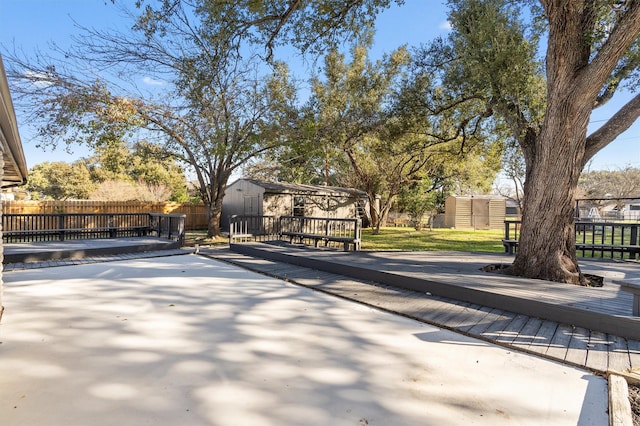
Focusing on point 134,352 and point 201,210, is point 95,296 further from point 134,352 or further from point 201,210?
point 201,210

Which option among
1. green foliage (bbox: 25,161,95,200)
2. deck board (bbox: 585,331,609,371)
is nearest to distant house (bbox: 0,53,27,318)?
deck board (bbox: 585,331,609,371)

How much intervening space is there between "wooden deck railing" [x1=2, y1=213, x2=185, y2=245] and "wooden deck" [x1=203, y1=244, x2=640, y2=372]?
18.5ft

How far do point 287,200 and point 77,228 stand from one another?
28.8 feet

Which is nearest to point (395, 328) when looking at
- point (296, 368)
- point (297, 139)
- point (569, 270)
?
point (296, 368)

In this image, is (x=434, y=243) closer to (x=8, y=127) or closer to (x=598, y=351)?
(x=598, y=351)

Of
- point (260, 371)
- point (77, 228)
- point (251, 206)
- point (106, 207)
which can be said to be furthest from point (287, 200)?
point (260, 371)

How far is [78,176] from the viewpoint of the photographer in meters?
23.5

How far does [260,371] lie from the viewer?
2.42 meters

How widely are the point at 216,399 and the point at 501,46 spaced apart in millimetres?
6634

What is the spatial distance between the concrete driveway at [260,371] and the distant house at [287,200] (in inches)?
461

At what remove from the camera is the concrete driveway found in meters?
1.92

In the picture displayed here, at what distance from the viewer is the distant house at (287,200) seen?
15742mm

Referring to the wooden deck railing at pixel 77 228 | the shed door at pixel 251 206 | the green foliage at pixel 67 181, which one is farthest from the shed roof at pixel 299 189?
the green foliage at pixel 67 181

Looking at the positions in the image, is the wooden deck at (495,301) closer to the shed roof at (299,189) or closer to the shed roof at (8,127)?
the shed roof at (8,127)
